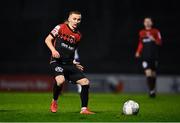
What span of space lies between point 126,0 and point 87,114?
1276 cm

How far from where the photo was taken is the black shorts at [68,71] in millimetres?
10875

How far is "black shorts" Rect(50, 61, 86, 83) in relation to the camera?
10875 mm

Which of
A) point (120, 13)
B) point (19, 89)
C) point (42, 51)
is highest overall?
point (120, 13)

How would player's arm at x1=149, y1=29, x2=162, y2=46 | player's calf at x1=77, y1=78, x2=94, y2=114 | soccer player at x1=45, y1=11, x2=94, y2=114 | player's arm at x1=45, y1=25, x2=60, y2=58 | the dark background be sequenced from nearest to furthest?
player's arm at x1=45, y1=25, x2=60, y2=58 < player's calf at x1=77, y1=78, x2=94, y2=114 < soccer player at x1=45, y1=11, x2=94, y2=114 < player's arm at x1=149, y1=29, x2=162, y2=46 < the dark background

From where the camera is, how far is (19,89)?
22766 millimetres

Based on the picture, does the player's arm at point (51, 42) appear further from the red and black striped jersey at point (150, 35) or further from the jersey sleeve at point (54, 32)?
the red and black striped jersey at point (150, 35)

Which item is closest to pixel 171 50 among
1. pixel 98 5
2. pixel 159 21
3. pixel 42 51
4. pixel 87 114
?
pixel 159 21

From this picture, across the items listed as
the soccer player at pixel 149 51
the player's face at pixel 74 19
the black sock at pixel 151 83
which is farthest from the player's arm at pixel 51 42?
the black sock at pixel 151 83

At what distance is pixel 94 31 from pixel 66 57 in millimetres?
11759

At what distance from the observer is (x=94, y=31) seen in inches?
892

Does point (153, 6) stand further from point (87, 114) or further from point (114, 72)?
point (87, 114)

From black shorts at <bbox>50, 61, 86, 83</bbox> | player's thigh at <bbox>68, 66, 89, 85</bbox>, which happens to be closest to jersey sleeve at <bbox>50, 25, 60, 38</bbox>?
black shorts at <bbox>50, 61, 86, 83</bbox>

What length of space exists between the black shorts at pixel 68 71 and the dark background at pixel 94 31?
1121 centimetres

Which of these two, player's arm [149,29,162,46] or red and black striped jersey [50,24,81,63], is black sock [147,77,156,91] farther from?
red and black striped jersey [50,24,81,63]
